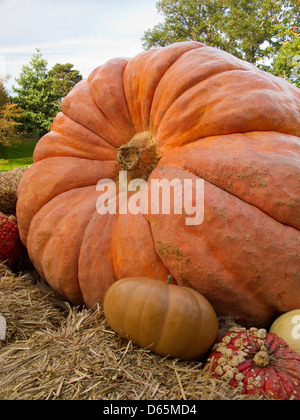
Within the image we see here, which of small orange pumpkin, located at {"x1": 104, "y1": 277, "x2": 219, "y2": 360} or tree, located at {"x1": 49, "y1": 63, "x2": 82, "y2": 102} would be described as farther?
tree, located at {"x1": 49, "y1": 63, "x2": 82, "y2": 102}

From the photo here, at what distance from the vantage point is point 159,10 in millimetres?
24141

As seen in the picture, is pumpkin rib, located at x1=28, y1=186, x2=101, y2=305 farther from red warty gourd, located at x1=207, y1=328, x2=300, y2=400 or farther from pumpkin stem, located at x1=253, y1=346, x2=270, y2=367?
pumpkin stem, located at x1=253, y1=346, x2=270, y2=367

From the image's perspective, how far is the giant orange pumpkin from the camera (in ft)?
5.60

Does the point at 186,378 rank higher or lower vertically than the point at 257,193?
lower

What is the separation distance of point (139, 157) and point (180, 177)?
0.35 meters

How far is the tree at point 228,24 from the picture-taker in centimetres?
2050

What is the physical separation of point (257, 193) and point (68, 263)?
1.19 meters

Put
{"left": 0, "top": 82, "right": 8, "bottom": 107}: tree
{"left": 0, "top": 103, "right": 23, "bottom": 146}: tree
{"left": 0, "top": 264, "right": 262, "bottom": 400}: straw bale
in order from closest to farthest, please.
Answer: {"left": 0, "top": 264, "right": 262, "bottom": 400}: straw bale
{"left": 0, "top": 103, "right": 23, "bottom": 146}: tree
{"left": 0, "top": 82, "right": 8, "bottom": 107}: tree

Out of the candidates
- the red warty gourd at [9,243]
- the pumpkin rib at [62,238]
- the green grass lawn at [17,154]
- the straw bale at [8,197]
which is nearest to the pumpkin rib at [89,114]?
the pumpkin rib at [62,238]

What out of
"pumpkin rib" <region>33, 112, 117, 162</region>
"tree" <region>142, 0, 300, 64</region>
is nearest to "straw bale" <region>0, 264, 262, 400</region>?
"pumpkin rib" <region>33, 112, 117, 162</region>

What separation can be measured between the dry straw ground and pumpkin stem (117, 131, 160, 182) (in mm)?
863

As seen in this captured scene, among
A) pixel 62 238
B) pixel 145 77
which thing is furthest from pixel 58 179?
pixel 145 77
